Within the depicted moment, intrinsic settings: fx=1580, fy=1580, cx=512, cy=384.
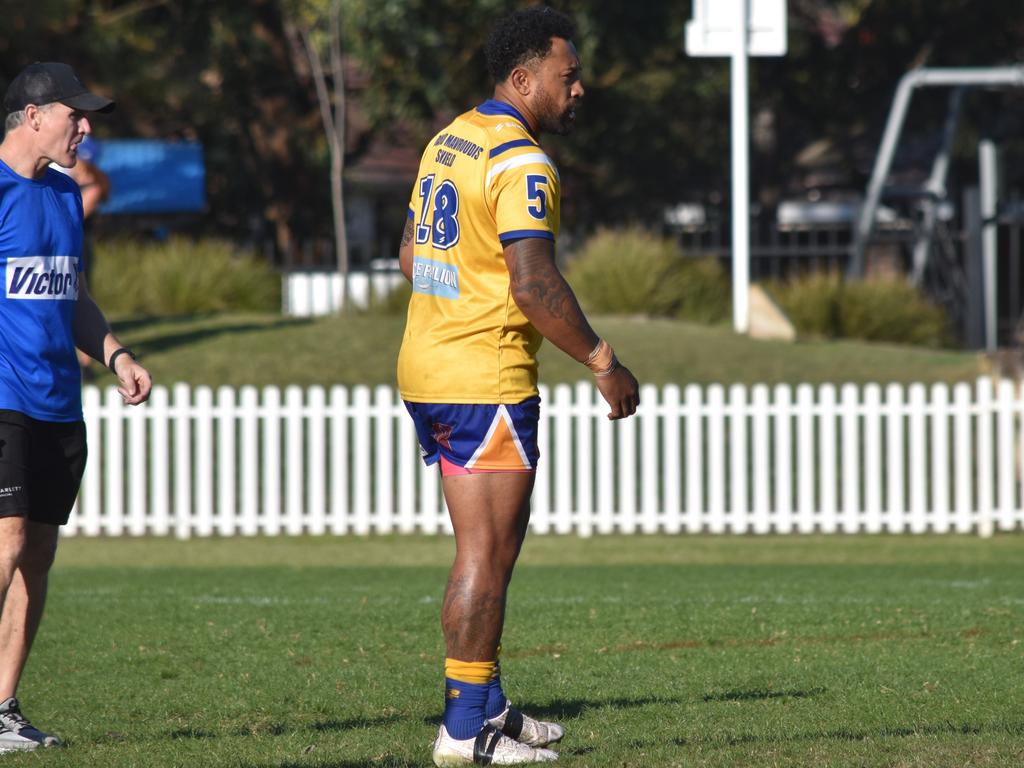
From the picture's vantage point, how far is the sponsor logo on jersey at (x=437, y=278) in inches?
176

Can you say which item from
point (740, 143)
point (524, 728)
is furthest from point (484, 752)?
point (740, 143)

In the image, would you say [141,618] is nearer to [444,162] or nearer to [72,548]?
[444,162]

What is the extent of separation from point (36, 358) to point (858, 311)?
48.6ft

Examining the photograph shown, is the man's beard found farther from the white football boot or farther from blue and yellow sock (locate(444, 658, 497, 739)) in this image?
the white football boot

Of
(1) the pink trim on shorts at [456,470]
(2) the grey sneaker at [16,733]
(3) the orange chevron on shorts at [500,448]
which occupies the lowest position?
(2) the grey sneaker at [16,733]

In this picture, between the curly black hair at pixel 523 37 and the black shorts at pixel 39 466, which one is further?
the black shorts at pixel 39 466

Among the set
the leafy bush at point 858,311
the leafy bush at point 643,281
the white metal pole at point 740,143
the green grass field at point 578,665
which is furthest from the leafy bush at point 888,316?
the green grass field at point 578,665

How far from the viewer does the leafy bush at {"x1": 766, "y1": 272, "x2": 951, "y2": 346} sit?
1831 cm

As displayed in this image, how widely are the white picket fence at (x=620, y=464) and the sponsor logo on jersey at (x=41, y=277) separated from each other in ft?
23.5

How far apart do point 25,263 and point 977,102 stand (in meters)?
27.0

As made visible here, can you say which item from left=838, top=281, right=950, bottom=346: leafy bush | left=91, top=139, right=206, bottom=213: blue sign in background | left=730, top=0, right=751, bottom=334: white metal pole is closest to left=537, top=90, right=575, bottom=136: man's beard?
left=730, top=0, right=751, bottom=334: white metal pole

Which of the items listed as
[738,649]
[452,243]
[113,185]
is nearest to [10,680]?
[452,243]

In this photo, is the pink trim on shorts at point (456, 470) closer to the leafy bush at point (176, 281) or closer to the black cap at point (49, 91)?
the black cap at point (49, 91)

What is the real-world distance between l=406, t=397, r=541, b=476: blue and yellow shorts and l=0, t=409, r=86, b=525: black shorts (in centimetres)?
119
